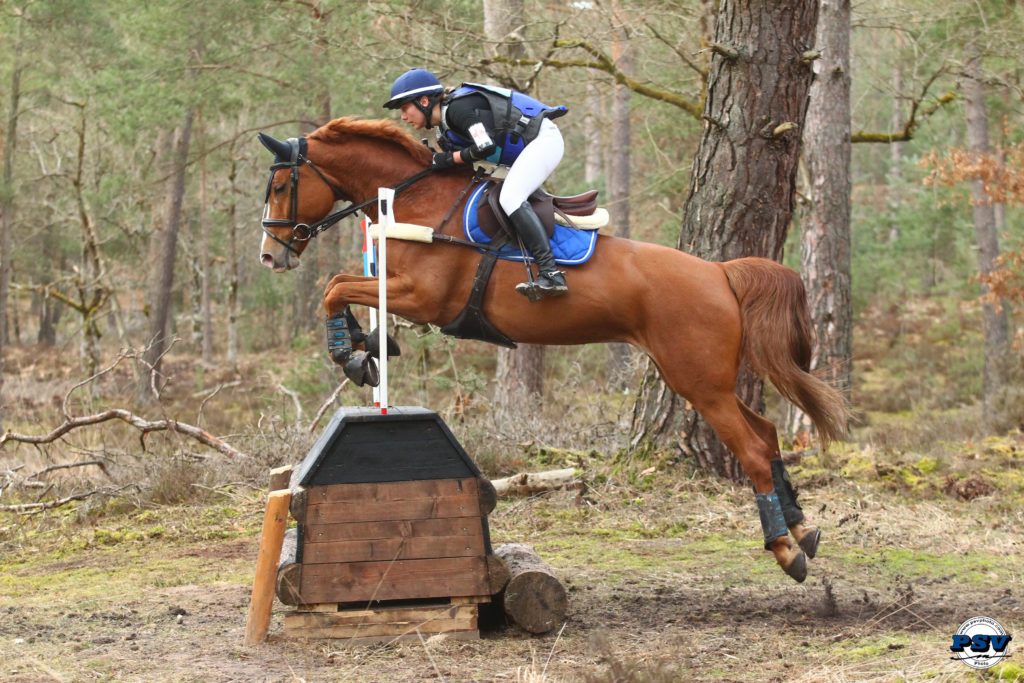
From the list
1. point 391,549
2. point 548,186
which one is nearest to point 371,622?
point 391,549

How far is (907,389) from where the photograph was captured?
68.1ft

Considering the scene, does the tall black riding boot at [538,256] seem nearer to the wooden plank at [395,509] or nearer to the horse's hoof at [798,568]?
the wooden plank at [395,509]

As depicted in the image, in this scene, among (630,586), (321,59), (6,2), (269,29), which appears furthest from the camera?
(321,59)

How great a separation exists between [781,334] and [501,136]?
1886 mm

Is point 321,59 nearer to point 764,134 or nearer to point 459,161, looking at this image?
point 764,134

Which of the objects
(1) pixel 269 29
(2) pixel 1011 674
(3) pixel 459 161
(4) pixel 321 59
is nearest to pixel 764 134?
(3) pixel 459 161

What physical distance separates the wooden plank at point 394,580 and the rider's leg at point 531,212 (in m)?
1.48

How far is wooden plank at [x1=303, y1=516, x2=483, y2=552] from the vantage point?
525 centimetres

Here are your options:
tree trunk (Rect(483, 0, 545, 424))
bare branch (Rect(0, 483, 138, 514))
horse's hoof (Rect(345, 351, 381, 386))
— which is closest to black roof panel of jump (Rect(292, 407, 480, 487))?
horse's hoof (Rect(345, 351, 381, 386))

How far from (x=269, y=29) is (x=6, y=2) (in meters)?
3.68

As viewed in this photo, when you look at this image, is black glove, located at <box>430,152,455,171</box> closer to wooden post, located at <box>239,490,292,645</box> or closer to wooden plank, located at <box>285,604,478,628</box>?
wooden post, located at <box>239,490,292,645</box>

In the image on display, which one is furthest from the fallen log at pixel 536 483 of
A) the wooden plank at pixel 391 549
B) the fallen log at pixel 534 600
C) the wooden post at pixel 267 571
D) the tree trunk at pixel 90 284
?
the tree trunk at pixel 90 284

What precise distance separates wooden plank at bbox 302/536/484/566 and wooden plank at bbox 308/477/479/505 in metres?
0.21

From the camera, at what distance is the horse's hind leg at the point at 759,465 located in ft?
19.0
